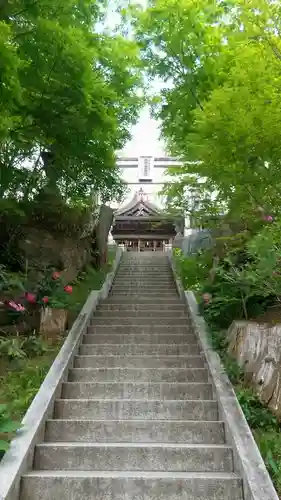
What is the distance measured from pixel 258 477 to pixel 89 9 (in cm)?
730

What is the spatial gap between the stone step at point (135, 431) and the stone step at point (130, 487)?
801 millimetres

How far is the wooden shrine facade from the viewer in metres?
25.7

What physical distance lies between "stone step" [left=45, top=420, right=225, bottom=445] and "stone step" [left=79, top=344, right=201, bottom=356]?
81.5 inches

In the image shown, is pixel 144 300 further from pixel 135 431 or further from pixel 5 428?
pixel 5 428

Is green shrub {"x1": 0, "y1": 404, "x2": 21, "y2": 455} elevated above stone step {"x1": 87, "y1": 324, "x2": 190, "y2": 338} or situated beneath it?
situated beneath

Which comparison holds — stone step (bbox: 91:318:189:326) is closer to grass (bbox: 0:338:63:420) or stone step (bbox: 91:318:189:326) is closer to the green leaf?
grass (bbox: 0:338:63:420)

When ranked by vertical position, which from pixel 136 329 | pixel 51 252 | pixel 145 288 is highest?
pixel 51 252

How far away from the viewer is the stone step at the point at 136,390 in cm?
591

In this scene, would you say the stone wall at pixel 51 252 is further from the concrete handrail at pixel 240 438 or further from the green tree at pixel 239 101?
the concrete handrail at pixel 240 438

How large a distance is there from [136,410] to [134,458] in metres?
0.91

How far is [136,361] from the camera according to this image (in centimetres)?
684

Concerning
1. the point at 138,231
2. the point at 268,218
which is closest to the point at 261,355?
the point at 268,218

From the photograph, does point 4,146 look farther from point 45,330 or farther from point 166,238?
point 166,238

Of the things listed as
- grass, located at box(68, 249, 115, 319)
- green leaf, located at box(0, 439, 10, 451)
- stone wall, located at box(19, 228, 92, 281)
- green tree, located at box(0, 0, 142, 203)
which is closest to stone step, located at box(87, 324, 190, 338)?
grass, located at box(68, 249, 115, 319)
